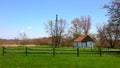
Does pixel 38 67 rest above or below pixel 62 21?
below

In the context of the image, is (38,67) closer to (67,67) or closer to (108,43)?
(67,67)

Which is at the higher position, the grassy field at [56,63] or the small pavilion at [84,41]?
the small pavilion at [84,41]

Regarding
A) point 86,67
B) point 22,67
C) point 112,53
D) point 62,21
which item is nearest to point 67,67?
point 86,67

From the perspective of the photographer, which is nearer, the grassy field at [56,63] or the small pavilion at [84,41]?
the grassy field at [56,63]

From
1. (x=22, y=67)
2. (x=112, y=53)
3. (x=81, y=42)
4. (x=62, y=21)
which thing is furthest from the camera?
(x=62, y=21)

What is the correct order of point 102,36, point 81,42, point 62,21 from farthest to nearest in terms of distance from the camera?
point 62,21 < point 81,42 < point 102,36

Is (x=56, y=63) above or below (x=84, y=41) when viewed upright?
below

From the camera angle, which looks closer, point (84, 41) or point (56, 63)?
point (56, 63)

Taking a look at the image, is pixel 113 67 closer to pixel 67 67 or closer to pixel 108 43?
pixel 67 67

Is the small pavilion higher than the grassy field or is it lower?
higher

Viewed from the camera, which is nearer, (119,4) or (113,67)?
(113,67)

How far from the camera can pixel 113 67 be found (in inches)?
778

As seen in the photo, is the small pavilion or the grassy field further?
the small pavilion

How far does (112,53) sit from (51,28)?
202 ft
